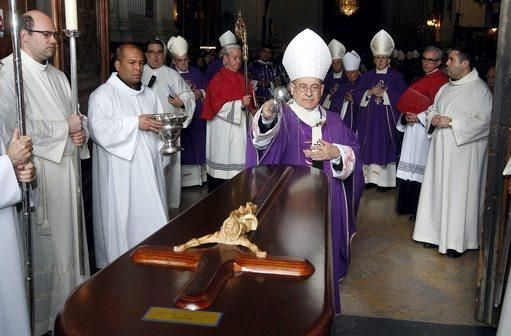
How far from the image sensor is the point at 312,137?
388cm

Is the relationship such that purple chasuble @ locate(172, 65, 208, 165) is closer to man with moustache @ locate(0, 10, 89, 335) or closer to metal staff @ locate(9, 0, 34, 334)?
man with moustache @ locate(0, 10, 89, 335)

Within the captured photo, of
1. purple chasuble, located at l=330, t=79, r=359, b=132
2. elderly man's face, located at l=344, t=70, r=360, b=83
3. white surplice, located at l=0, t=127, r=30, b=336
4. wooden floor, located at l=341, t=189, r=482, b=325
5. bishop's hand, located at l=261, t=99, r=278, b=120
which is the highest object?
elderly man's face, located at l=344, t=70, r=360, b=83

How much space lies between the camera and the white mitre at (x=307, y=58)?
3.77 meters

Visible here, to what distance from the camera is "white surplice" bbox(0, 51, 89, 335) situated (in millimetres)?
3506

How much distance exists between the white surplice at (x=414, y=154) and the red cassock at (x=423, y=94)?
20cm

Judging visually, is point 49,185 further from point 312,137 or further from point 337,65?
point 337,65

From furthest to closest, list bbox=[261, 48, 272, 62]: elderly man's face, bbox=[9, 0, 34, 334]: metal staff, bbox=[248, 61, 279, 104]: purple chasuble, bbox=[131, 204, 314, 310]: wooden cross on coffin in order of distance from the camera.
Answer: bbox=[261, 48, 272, 62]: elderly man's face < bbox=[248, 61, 279, 104]: purple chasuble < bbox=[9, 0, 34, 334]: metal staff < bbox=[131, 204, 314, 310]: wooden cross on coffin

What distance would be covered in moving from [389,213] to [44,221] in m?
4.28

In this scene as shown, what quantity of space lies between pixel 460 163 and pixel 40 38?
3573 millimetres

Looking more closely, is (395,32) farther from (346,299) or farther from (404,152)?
(346,299)

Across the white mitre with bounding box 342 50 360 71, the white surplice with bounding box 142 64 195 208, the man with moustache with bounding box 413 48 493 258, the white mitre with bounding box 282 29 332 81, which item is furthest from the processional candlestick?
the white mitre with bounding box 342 50 360 71

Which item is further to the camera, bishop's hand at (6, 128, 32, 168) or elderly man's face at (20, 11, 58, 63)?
elderly man's face at (20, 11, 58, 63)

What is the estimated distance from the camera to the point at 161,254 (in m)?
1.64

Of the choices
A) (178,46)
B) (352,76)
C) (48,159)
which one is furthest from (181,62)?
(48,159)
